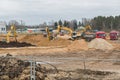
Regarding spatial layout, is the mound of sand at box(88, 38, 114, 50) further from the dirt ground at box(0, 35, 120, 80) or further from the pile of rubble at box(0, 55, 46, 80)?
the pile of rubble at box(0, 55, 46, 80)

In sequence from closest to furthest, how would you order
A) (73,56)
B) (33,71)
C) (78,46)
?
(33,71) → (73,56) → (78,46)

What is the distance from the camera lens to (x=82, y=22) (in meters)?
162

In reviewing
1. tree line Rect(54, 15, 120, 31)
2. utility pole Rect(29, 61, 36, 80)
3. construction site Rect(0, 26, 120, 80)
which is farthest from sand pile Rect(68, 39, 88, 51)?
tree line Rect(54, 15, 120, 31)

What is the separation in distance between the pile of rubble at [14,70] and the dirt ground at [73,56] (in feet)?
2.40

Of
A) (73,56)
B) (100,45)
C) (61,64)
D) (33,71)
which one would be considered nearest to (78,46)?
(100,45)

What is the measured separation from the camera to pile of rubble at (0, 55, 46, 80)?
16.2 metres

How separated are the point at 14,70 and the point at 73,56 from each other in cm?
1850

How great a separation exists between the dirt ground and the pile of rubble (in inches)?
28.9

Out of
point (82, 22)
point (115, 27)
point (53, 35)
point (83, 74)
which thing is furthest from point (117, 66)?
point (82, 22)

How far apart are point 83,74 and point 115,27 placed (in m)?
127

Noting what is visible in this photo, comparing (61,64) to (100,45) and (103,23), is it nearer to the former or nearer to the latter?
(100,45)

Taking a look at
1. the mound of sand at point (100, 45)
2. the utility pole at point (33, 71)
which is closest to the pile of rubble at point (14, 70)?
the utility pole at point (33, 71)

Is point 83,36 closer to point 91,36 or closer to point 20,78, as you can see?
point 91,36

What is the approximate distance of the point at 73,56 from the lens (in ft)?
115
